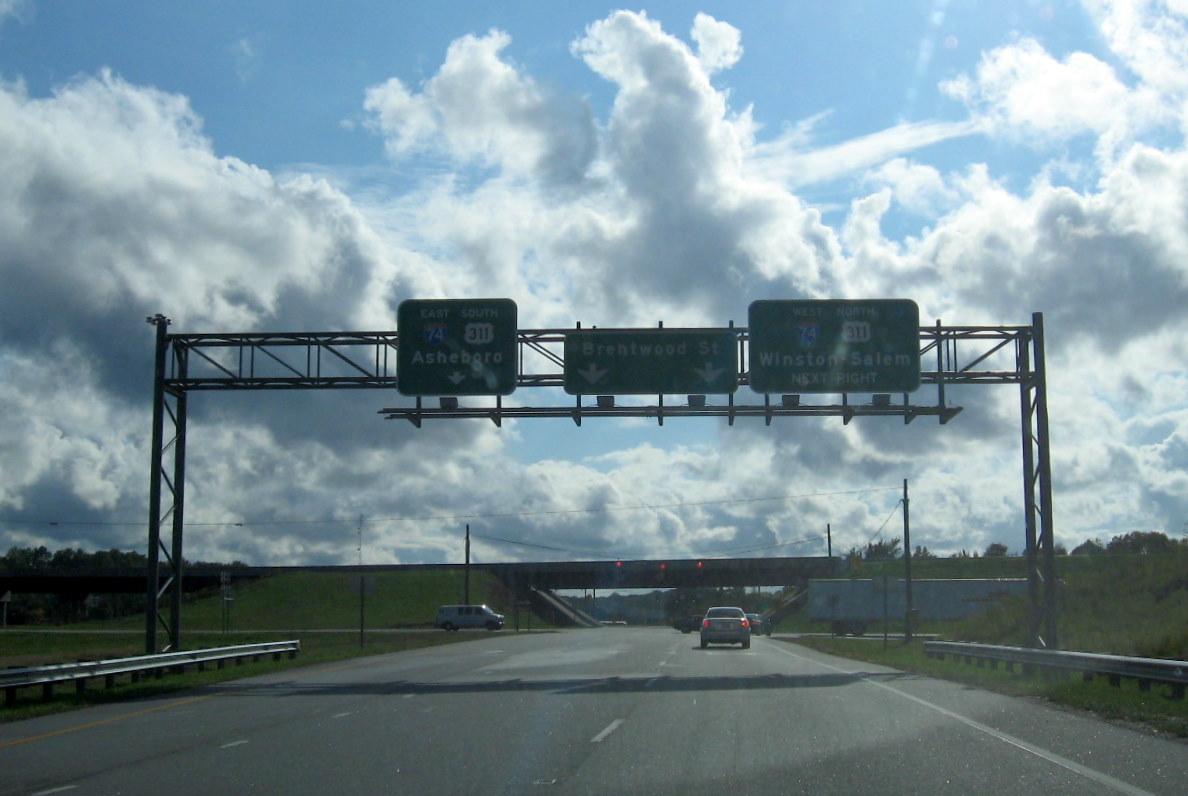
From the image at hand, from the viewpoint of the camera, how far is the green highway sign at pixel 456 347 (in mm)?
28203

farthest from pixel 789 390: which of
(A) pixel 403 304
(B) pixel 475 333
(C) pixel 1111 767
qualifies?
(C) pixel 1111 767

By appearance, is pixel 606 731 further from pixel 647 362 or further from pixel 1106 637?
pixel 1106 637

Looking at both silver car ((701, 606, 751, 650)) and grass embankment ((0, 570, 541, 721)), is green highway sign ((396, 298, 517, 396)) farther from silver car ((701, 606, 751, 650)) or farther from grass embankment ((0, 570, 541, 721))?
silver car ((701, 606, 751, 650))

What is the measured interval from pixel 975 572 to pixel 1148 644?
238ft

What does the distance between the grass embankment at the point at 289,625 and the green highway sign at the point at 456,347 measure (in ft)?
27.1

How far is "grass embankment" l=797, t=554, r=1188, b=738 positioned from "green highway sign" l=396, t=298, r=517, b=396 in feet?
39.6

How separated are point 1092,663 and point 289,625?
70965 mm

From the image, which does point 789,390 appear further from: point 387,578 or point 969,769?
point 387,578

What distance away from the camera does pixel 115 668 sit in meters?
24.7

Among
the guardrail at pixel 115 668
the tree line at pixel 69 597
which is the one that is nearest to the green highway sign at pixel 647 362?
the guardrail at pixel 115 668

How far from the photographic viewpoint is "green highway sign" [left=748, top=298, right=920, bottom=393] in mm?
28281

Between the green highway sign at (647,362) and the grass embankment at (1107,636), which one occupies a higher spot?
the green highway sign at (647,362)

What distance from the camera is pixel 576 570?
335ft

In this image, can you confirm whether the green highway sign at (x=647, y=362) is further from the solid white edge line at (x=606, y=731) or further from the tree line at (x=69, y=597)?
the tree line at (x=69, y=597)
